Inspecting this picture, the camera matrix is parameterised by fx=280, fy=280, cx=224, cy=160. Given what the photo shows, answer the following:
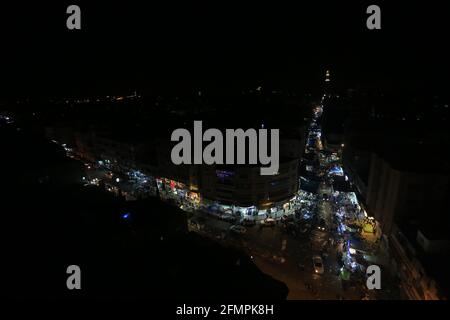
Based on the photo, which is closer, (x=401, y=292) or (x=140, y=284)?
(x=140, y=284)

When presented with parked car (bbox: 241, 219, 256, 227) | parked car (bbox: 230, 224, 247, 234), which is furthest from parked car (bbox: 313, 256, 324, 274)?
parked car (bbox: 241, 219, 256, 227)

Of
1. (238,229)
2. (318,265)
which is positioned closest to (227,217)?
(238,229)

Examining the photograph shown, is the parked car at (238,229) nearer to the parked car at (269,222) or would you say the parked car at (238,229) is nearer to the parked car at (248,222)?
the parked car at (248,222)

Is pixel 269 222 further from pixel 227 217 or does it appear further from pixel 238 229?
pixel 227 217

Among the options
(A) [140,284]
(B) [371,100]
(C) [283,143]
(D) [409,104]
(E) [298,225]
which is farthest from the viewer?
(B) [371,100]

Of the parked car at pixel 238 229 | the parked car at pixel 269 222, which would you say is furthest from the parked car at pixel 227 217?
the parked car at pixel 269 222

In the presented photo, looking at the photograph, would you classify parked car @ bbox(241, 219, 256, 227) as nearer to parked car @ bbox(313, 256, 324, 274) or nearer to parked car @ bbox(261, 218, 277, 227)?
parked car @ bbox(261, 218, 277, 227)
